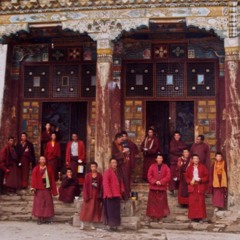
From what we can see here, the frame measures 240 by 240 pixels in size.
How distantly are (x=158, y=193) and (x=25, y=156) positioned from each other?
12.9 feet

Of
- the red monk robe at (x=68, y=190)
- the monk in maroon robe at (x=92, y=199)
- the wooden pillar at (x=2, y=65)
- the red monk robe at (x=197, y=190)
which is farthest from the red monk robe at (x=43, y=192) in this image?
the red monk robe at (x=197, y=190)

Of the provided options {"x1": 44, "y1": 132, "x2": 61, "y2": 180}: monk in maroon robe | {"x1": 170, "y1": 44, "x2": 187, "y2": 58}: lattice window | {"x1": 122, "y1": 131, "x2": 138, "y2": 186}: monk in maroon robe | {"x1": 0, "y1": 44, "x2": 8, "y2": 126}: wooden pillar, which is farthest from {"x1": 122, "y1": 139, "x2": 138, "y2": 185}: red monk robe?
{"x1": 0, "y1": 44, "x2": 8, "y2": 126}: wooden pillar

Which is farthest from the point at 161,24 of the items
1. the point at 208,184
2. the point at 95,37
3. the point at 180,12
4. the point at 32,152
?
the point at 32,152

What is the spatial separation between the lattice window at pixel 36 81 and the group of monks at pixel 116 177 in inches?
62.7

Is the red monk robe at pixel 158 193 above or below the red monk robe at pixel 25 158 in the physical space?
below

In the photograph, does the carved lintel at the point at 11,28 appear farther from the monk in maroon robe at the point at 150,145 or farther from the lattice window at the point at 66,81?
the monk in maroon robe at the point at 150,145

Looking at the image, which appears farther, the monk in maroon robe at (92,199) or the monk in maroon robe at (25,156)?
the monk in maroon robe at (25,156)

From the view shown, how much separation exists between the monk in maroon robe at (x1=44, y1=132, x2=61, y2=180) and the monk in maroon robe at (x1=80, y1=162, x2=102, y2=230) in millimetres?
2475

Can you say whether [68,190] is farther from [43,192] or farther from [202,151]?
[202,151]

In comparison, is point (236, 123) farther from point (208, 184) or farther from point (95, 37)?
point (95, 37)

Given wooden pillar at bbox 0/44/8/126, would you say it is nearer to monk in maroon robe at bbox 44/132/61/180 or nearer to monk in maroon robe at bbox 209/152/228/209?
monk in maroon robe at bbox 44/132/61/180

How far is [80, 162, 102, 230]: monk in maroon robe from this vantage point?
10492 mm

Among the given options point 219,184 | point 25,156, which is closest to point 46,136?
point 25,156

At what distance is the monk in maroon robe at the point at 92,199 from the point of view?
34.4 ft
